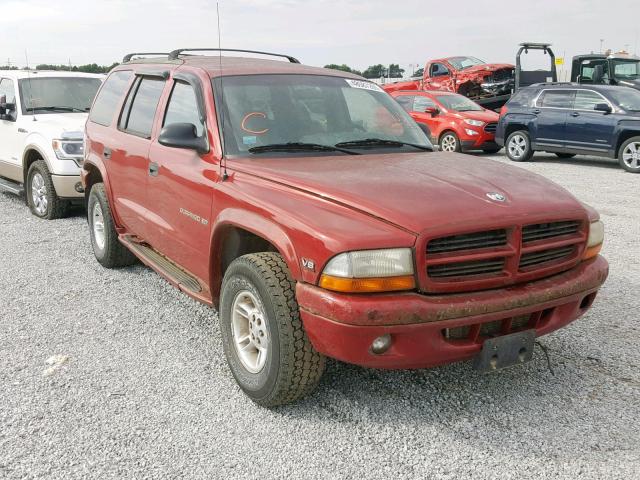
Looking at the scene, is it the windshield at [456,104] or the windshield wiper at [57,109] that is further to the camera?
the windshield at [456,104]

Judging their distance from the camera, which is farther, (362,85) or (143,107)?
(143,107)

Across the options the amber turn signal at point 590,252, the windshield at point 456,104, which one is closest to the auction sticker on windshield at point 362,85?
the amber turn signal at point 590,252

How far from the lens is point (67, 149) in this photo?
7.56 meters

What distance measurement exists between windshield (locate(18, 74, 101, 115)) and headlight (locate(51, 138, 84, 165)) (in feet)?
3.84

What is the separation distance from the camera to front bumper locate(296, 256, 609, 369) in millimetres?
2736

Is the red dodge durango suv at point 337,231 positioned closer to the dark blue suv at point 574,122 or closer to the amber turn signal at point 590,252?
the amber turn signal at point 590,252

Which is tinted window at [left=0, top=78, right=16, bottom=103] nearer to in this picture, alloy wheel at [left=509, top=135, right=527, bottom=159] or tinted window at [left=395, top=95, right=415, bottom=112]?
tinted window at [left=395, top=95, right=415, bottom=112]

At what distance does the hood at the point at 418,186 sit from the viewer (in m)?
2.91

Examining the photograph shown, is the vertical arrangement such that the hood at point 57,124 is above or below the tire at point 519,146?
above

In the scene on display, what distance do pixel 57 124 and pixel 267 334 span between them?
19.4 feet

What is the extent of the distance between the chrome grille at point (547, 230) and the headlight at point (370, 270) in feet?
2.29

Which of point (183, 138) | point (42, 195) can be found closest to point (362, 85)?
point (183, 138)

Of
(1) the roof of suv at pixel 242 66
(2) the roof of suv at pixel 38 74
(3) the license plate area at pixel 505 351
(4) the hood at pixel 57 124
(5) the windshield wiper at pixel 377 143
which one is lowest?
(3) the license plate area at pixel 505 351

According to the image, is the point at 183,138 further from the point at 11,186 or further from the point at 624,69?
the point at 624,69
